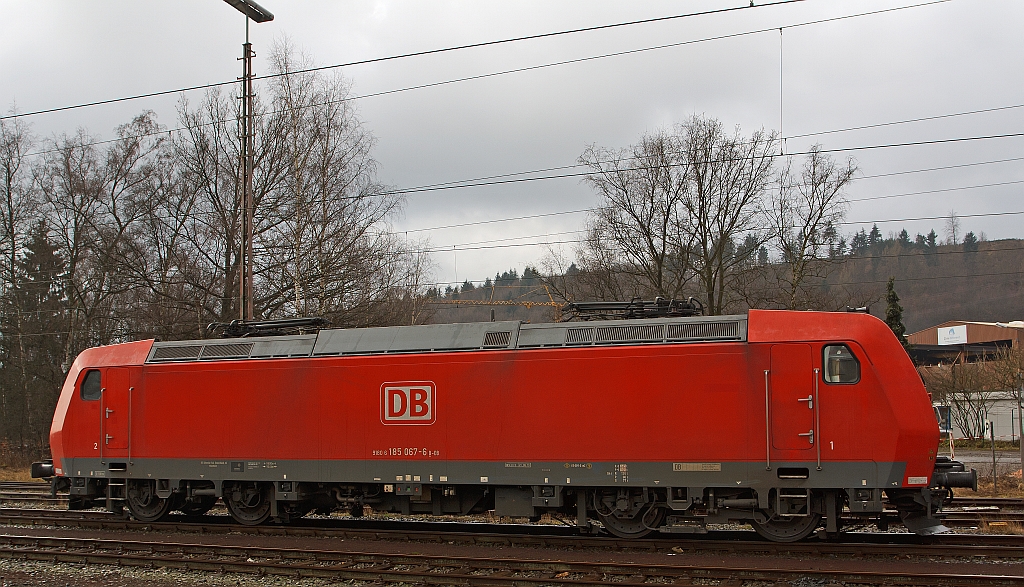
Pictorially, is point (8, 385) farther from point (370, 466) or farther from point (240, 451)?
point (370, 466)

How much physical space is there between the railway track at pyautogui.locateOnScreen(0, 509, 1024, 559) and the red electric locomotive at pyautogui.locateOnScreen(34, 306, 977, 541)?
329 mm

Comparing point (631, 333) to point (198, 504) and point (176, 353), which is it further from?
point (198, 504)

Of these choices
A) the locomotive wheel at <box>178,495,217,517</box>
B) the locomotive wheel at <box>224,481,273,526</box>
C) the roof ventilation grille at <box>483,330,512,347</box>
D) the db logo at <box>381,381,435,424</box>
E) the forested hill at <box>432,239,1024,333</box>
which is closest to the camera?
the roof ventilation grille at <box>483,330,512,347</box>

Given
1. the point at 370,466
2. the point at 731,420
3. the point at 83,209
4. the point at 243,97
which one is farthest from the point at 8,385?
the point at 731,420

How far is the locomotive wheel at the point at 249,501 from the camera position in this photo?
13680 millimetres

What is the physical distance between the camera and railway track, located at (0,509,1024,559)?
10391 millimetres

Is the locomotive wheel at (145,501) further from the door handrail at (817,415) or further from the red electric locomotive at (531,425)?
the door handrail at (817,415)

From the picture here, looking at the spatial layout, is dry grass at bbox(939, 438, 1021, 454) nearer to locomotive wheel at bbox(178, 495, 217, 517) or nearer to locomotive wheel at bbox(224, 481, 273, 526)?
locomotive wheel at bbox(224, 481, 273, 526)

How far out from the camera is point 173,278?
88.2 ft

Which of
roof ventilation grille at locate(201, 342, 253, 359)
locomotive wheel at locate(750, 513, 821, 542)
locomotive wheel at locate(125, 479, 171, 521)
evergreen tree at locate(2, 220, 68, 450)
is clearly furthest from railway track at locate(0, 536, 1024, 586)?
evergreen tree at locate(2, 220, 68, 450)

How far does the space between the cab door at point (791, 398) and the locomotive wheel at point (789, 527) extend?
109 centimetres

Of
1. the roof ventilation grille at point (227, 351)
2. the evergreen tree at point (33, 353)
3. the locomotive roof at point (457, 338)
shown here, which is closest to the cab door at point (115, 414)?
the locomotive roof at point (457, 338)

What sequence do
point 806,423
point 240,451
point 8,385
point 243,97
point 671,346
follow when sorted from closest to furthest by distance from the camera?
point 806,423
point 671,346
point 240,451
point 243,97
point 8,385

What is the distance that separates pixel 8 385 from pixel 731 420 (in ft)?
104
